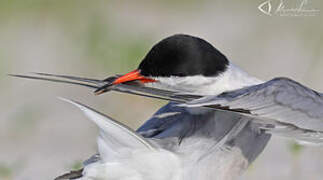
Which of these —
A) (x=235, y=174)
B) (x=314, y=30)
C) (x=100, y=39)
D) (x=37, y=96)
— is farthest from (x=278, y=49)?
(x=235, y=174)

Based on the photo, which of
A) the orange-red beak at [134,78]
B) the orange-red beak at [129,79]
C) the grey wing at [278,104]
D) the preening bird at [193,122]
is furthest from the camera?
the orange-red beak at [134,78]

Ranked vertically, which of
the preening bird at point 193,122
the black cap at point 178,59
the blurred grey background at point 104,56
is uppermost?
the black cap at point 178,59

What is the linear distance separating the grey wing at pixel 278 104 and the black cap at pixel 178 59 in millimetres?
316

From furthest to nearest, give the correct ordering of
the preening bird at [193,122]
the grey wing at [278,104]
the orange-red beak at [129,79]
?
the orange-red beak at [129,79], the preening bird at [193,122], the grey wing at [278,104]

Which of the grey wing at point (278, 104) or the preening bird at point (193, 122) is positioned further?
the preening bird at point (193, 122)

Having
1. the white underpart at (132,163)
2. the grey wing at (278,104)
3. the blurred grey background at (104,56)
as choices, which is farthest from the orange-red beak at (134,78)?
the blurred grey background at (104,56)

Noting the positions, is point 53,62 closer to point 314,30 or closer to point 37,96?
point 37,96

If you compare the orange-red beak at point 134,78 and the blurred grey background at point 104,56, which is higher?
the orange-red beak at point 134,78

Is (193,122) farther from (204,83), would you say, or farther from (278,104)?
(278,104)

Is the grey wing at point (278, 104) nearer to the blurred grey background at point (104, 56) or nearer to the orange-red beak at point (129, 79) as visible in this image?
the orange-red beak at point (129, 79)

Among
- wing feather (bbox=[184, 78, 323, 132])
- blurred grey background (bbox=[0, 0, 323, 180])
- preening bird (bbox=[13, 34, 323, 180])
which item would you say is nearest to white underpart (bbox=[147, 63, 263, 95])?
preening bird (bbox=[13, 34, 323, 180])

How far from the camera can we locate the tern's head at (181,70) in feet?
14.4

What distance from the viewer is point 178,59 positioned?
4.38m

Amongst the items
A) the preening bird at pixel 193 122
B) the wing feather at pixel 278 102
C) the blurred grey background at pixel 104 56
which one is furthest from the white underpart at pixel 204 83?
the blurred grey background at pixel 104 56
